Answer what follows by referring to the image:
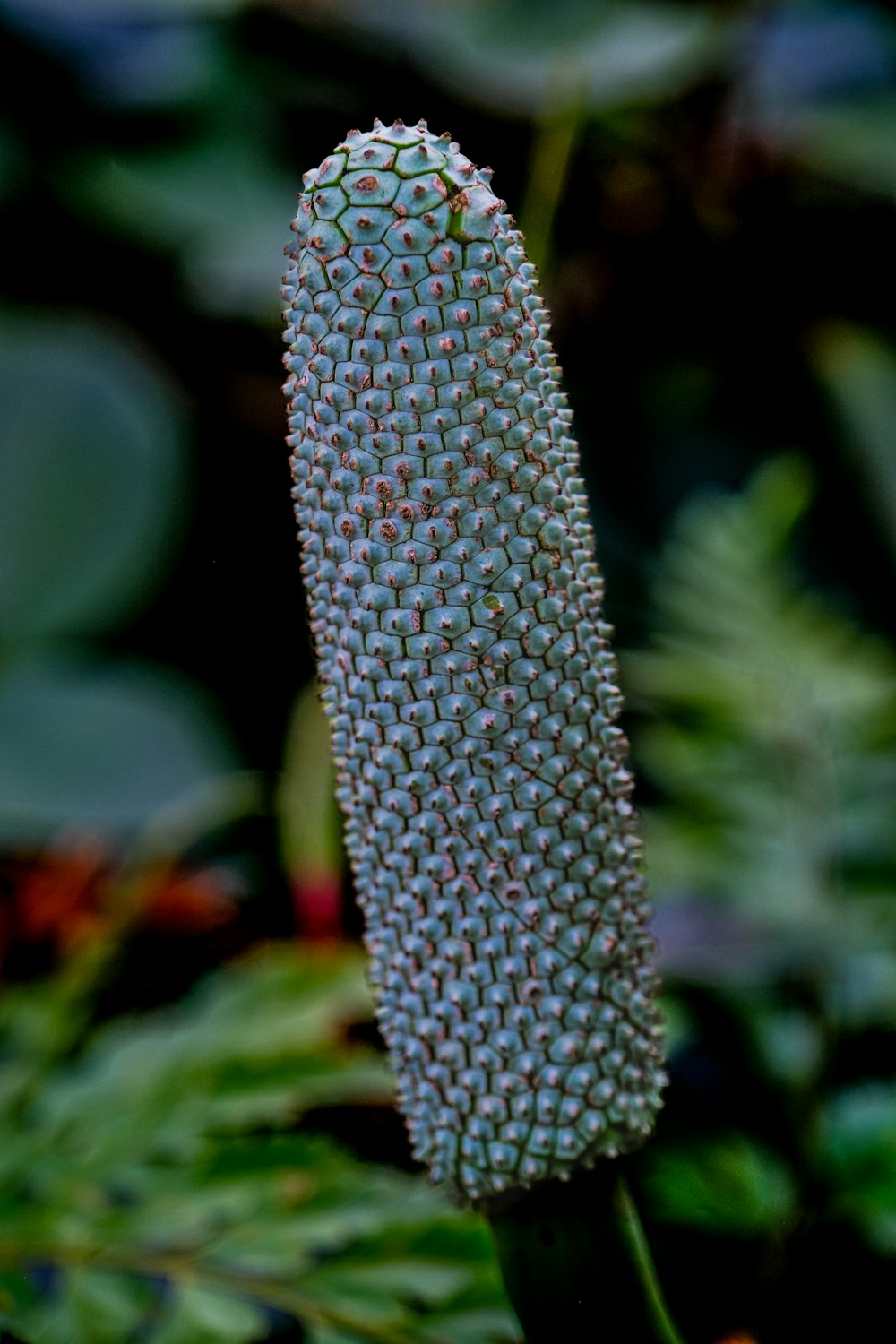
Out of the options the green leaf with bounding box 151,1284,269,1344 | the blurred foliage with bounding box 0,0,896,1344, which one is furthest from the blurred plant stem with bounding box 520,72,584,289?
the green leaf with bounding box 151,1284,269,1344

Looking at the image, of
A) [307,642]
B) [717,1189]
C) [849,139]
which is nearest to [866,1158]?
[717,1189]

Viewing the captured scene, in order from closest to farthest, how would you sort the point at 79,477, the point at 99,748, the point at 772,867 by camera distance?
the point at 772,867
the point at 99,748
the point at 79,477

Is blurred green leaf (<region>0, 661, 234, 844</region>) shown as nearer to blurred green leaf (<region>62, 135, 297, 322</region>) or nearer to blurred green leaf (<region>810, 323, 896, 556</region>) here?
blurred green leaf (<region>62, 135, 297, 322</region>)

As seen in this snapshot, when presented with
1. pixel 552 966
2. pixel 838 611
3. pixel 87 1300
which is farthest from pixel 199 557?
pixel 552 966

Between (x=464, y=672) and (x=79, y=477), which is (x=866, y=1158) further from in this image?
(x=79, y=477)

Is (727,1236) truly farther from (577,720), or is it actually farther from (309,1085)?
(577,720)
